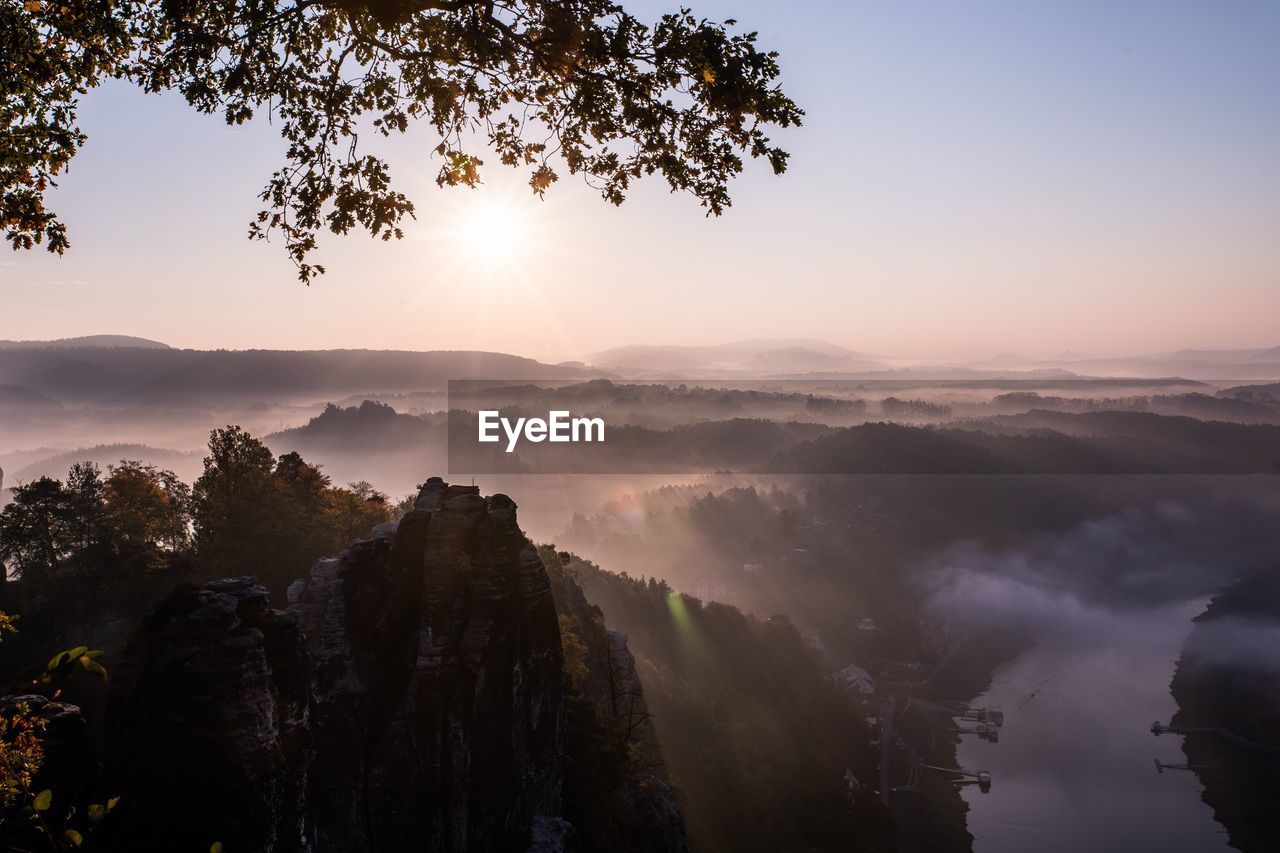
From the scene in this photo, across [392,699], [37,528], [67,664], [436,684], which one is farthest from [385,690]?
[37,528]

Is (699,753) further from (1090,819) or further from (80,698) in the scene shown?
(1090,819)

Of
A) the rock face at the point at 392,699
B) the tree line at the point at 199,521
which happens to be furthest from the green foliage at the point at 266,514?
the rock face at the point at 392,699

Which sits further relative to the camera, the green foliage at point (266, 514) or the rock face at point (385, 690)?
the green foliage at point (266, 514)

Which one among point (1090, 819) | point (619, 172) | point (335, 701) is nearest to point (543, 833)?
point (335, 701)

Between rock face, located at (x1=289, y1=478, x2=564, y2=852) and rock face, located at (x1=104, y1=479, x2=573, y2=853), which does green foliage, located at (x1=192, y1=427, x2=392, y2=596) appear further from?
rock face, located at (x1=104, y1=479, x2=573, y2=853)

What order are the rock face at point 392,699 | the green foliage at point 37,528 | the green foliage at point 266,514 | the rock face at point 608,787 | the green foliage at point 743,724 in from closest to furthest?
the rock face at point 392,699 < the rock face at point 608,787 < the green foliage at point 266,514 < the green foliage at point 37,528 < the green foliage at point 743,724

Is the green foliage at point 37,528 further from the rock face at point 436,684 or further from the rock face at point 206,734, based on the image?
the rock face at point 206,734

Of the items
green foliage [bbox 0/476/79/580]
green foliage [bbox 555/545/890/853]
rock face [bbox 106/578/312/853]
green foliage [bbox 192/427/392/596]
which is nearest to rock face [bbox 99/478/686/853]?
rock face [bbox 106/578/312/853]

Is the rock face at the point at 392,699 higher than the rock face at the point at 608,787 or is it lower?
higher
